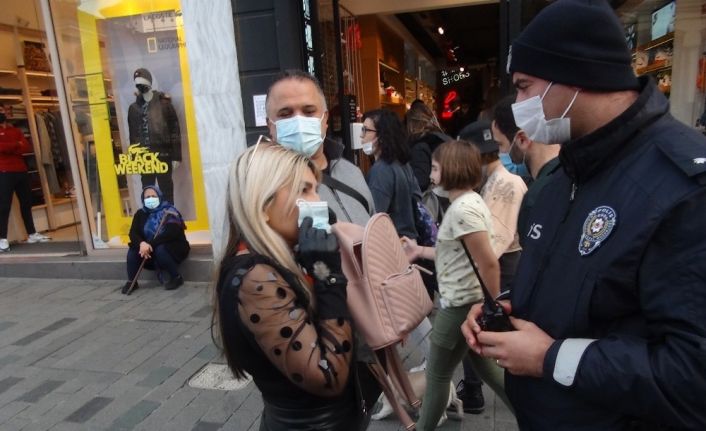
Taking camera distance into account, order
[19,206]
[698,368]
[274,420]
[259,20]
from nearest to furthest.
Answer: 1. [698,368]
2. [274,420]
3. [259,20]
4. [19,206]

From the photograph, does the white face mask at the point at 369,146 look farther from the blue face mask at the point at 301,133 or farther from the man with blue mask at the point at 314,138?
the blue face mask at the point at 301,133

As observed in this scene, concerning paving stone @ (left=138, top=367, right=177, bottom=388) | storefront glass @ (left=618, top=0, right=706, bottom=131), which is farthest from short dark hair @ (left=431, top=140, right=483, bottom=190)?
storefront glass @ (left=618, top=0, right=706, bottom=131)

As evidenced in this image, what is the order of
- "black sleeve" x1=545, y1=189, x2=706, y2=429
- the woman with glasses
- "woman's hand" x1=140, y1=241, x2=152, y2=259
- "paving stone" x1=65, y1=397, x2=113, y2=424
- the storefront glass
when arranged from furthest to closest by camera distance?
the storefront glass, "woman's hand" x1=140, y1=241, x2=152, y2=259, the woman with glasses, "paving stone" x1=65, y1=397, x2=113, y2=424, "black sleeve" x1=545, y1=189, x2=706, y2=429

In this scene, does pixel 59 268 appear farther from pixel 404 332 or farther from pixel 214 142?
pixel 404 332

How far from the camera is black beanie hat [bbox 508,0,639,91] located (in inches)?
44.6

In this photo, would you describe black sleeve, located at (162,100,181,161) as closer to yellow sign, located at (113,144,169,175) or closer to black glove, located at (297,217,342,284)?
yellow sign, located at (113,144,169,175)

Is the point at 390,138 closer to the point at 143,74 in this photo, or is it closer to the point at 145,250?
the point at 145,250

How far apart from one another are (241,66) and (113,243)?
10.7ft

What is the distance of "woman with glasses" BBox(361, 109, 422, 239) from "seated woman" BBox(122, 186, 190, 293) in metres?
3.07

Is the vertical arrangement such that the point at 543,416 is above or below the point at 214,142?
below

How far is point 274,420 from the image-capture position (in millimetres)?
1527

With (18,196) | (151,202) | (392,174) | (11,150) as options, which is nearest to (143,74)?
(151,202)

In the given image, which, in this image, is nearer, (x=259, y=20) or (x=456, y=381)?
(x=456, y=381)

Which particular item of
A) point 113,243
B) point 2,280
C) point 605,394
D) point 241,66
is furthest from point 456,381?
point 2,280
